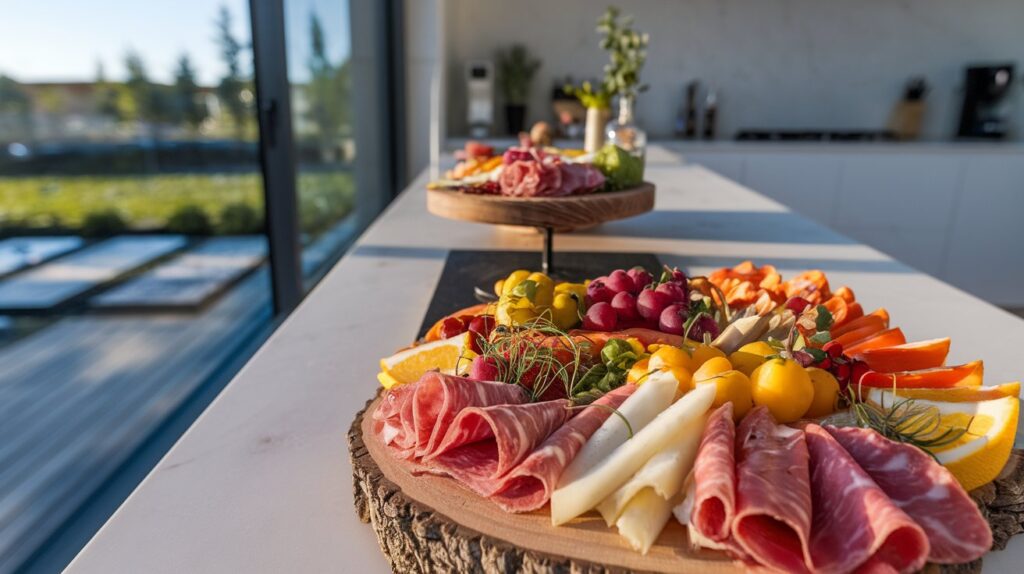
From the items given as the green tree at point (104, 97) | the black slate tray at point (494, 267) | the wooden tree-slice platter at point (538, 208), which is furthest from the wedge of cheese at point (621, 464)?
the green tree at point (104, 97)

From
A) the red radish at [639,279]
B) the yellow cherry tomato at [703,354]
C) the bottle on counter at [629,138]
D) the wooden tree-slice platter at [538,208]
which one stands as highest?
the bottle on counter at [629,138]

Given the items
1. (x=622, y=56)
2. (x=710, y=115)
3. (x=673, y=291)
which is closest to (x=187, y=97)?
(x=622, y=56)

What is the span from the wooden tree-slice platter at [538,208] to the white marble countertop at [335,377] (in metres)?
0.15

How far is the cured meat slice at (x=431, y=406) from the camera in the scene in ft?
1.90

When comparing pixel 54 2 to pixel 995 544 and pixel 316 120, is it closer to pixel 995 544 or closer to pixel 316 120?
pixel 316 120

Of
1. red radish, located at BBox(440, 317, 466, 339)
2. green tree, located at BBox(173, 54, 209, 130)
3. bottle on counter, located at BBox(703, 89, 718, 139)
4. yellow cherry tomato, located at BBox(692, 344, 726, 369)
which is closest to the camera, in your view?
yellow cherry tomato, located at BBox(692, 344, 726, 369)

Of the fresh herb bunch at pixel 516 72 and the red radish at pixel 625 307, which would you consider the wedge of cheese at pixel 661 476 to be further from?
the fresh herb bunch at pixel 516 72

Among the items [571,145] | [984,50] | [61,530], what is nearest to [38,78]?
[61,530]

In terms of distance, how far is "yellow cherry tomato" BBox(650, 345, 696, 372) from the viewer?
2.19ft

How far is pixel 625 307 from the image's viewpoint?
0.87 metres

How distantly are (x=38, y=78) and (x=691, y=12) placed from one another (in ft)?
11.6

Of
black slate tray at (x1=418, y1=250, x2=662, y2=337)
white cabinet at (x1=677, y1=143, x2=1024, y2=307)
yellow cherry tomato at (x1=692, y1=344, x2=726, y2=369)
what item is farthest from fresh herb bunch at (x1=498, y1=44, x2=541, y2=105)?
yellow cherry tomato at (x1=692, y1=344, x2=726, y2=369)

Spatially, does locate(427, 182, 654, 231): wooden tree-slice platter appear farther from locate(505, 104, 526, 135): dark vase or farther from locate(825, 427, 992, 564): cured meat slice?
locate(505, 104, 526, 135): dark vase

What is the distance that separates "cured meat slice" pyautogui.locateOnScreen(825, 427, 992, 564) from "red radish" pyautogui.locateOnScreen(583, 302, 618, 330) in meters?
0.33
